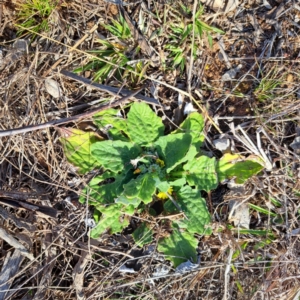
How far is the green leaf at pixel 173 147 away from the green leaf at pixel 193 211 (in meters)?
0.14

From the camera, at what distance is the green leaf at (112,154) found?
213 centimetres

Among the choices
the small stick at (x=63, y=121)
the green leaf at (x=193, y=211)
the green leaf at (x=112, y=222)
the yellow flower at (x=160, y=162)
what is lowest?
the green leaf at (x=112, y=222)

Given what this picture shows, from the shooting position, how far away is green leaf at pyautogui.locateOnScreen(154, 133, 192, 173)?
2.09 meters

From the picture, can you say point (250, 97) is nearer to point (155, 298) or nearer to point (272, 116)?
point (272, 116)

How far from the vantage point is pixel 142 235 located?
215 cm

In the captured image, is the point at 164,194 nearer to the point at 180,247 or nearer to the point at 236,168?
the point at 180,247

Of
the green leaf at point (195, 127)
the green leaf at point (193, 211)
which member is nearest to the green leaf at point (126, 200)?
the green leaf at point (193, 211)

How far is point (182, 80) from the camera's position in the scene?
226 centimetres

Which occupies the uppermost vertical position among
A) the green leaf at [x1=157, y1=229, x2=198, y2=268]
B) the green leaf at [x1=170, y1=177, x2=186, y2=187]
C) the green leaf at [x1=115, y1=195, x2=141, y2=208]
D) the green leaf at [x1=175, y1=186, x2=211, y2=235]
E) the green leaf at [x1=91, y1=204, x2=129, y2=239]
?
the green leaf at [x1=170, y1=177, x2=186, y2=187]

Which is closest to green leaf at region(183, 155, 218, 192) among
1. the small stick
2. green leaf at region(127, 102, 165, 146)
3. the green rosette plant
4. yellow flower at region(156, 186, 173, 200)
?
the green rosette plant

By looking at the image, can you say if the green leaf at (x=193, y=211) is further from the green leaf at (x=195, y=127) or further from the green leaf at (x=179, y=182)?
the green leaf at (x=195, y=127)

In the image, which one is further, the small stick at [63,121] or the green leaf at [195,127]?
the green leaf at [195,127]

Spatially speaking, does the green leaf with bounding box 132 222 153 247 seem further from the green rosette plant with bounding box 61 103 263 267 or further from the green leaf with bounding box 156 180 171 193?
the green leaf with bounding box 156 180 171 193

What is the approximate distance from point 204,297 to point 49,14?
5.32ft
